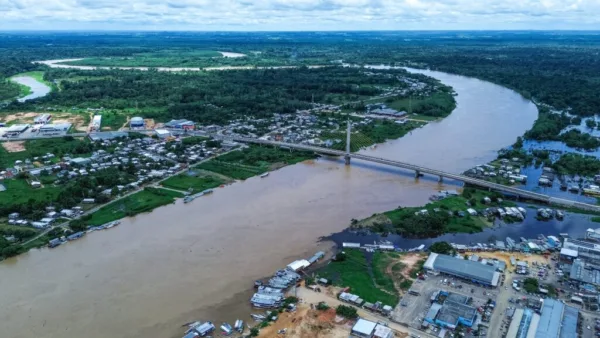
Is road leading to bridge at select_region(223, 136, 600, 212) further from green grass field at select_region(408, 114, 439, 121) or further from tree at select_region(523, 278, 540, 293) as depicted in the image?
green grass field at select_region(408, 114, 439, 121)

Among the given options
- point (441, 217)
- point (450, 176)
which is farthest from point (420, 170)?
point (441, 217)

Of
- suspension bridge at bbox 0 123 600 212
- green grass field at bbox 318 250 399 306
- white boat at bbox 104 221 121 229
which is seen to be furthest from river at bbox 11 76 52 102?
green grass field at bbox 318 250 399 306

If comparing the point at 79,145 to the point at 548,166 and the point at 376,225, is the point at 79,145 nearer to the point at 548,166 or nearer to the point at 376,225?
the point at 376,225

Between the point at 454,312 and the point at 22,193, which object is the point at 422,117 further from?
the point at 22,193

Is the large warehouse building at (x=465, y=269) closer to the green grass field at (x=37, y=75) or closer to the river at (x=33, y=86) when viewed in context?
the river at (x=33, y=86)

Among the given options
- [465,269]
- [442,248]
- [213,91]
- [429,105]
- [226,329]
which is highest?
[213,91]
